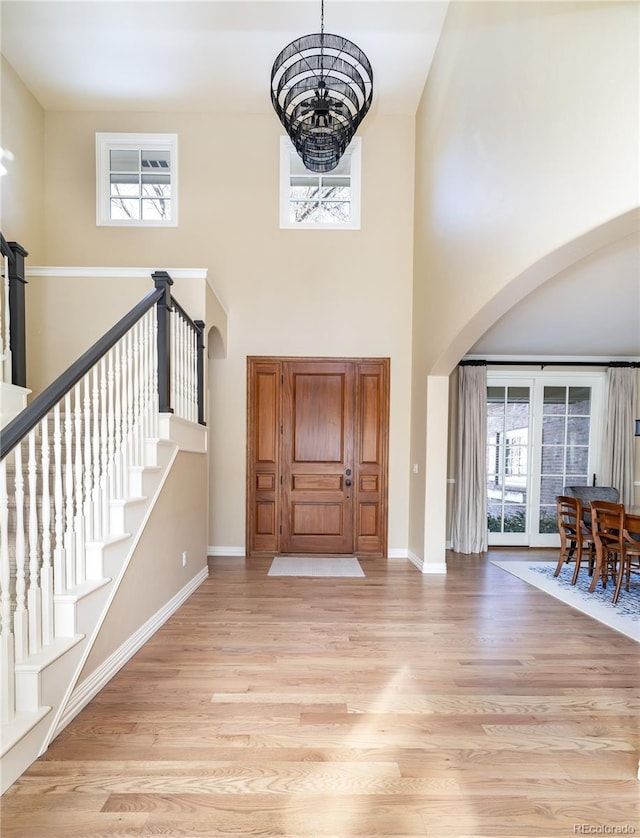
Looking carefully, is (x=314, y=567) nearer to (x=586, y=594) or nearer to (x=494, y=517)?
(x=586, y=594)

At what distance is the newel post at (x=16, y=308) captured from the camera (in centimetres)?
351

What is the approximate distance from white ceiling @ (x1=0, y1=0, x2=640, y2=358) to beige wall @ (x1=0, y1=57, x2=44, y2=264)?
0.25 meters

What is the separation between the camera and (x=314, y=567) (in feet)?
17.0

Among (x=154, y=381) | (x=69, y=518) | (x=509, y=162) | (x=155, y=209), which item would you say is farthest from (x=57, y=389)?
(x=155, y=209)

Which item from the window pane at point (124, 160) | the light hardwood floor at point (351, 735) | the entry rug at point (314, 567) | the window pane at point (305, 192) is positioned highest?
the window pane at point (124, 160)

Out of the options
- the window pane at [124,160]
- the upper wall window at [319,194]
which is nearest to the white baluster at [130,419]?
the upper wall window at [319,194]

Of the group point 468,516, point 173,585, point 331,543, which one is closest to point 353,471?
point 331,543

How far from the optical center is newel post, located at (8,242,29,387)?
3.51 m

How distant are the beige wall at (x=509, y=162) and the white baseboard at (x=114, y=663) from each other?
9.28 ft

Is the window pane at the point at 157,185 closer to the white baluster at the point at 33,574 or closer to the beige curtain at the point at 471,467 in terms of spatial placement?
the beige curtain at the point at 471,467

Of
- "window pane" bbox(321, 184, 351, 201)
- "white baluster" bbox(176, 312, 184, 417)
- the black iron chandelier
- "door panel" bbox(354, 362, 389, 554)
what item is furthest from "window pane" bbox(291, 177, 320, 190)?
"white baluster" bbox(176, 312, 184, 417)

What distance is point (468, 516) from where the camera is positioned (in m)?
6.10

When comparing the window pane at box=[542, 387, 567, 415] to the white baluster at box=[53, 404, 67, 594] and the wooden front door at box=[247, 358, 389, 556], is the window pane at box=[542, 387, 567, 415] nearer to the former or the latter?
the wooden front door at box=[247, 358, 389, 556]

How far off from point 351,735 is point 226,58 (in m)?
6.31
